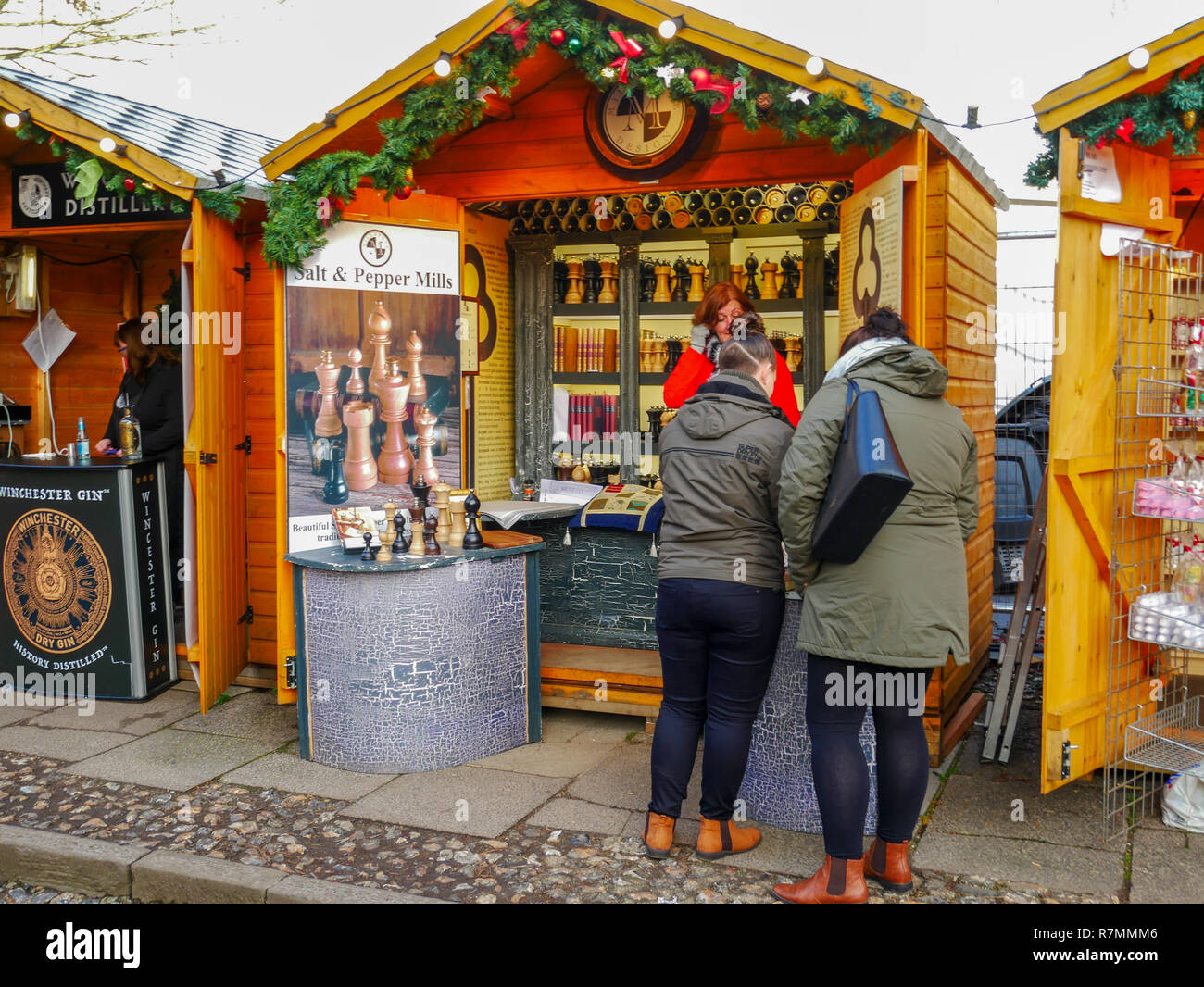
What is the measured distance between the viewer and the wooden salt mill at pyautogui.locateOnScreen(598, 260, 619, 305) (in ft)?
24.8

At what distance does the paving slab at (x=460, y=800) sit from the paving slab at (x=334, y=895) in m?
0.56

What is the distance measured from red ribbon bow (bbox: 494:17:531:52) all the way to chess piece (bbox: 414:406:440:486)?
2017 mm

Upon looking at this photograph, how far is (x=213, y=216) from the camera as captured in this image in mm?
5852

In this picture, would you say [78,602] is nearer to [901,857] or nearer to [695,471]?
[695,471]

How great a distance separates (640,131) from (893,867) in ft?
12.7

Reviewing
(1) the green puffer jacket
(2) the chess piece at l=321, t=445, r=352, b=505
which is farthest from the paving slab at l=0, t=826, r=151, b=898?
(1) the green puffer jacket

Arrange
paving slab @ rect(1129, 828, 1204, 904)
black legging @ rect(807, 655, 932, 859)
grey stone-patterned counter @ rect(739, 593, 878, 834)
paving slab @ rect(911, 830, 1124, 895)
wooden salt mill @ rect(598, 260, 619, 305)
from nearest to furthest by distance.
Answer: black legging @ rect(807, 655, 932, 859)
paving slab @ rect(1129, 828, 1204, 904)
paving slab @ rect(911, 830, 1124, 895)
grey stone-patterned counter @ rect(739, 593, 878, 834)
wooden salt mill @ rect(598, 260, 619, 305)

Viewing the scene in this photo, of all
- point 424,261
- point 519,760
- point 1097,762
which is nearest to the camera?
point 1097,762

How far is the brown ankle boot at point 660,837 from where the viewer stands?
4070 mm

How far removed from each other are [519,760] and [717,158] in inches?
127

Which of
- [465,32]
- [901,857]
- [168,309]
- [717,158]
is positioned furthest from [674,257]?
[901,857]

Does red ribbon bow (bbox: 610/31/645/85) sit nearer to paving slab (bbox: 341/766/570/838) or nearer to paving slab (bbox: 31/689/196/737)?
paving slab (bbox: 341/766/570/838)


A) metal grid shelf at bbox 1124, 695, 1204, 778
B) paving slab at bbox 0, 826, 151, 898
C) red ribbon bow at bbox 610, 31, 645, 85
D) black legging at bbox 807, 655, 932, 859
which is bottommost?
paving slab at bbox 0, 826, 151, 898

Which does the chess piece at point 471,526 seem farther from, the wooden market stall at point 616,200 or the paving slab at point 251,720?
the paving slab at point 251,720
